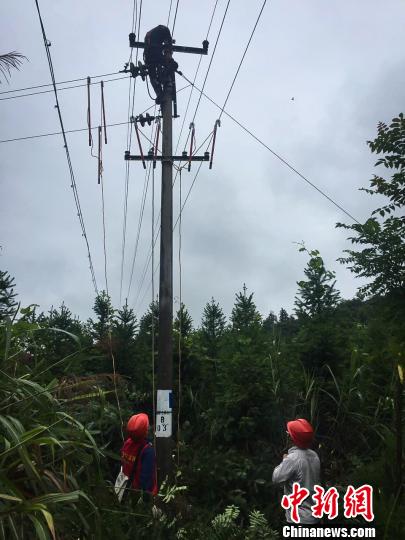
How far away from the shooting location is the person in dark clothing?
909 cm

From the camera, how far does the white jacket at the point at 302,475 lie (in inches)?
170

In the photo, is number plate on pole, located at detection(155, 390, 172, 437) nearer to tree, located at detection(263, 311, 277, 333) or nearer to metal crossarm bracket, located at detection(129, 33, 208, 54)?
A: tree, located at detection(263, 311, 277, 333)

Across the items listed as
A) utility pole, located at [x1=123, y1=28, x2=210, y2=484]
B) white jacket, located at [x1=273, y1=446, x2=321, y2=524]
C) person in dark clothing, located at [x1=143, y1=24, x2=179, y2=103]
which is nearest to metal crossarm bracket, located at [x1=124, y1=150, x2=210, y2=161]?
utility pole, located at [x1=123, y1=28, x2=210, y2=484]

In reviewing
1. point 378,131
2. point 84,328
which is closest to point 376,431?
point 378,131

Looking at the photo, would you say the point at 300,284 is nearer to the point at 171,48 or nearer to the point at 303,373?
the point at 303,373

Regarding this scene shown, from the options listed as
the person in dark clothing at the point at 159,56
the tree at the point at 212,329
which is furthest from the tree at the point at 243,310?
the person in dark clothing at the point at 159,56

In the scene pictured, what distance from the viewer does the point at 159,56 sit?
915 cm

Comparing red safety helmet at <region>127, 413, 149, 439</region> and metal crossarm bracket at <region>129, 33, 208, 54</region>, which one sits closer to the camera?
red safety helmet at <region>127, 413, 149, 439</region>

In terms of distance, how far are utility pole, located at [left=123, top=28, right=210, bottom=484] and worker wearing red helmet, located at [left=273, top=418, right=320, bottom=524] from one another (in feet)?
7.40

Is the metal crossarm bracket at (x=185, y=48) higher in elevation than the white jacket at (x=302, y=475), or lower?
higher

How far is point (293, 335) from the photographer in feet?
28.5

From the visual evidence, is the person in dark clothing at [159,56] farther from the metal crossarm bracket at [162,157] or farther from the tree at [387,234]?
the tree at [387,234]

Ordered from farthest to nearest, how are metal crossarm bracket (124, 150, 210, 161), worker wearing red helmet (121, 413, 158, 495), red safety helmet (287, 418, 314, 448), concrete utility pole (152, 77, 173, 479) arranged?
metal crossarm bracket (124, 150, 210, 161)
concrete utility pole (152, 77, 173, 479)
worker wearing red helmet (121, 413, 158, 495)
red safety helmet (287, 418, 314, 448)

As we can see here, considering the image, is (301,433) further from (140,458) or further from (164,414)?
(164,414)
